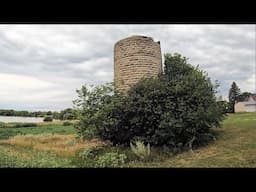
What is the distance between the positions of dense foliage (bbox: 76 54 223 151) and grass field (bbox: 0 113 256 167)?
0.31 m

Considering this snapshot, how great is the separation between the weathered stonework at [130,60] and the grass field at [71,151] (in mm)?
1429

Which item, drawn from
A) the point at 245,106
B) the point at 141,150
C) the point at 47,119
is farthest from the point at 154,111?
the point at 245,106

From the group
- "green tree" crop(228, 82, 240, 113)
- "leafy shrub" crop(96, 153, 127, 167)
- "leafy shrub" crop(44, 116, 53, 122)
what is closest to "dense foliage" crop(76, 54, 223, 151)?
"green tree" crop(228, 82, 240, 113)

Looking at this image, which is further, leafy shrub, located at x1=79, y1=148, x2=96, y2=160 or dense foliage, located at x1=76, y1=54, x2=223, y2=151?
dense foliage, located at x1=76, y1=54, x2=223, y2=151

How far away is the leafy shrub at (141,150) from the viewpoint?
6008 millimetres

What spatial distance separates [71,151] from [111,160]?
87 cm

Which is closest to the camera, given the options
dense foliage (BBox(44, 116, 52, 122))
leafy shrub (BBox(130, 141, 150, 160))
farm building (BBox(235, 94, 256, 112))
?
dense foliage (BBox(44, 116, 52, 122))

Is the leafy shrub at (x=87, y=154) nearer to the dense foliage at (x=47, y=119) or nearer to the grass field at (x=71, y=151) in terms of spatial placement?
the grass field at (x=71, y=151)

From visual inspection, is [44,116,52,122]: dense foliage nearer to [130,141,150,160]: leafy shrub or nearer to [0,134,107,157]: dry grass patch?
[0,134,107,157]: dry grass patch

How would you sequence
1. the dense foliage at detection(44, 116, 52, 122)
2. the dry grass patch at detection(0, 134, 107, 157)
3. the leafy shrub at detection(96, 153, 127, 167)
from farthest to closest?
the dry grass patch at detection(0, 134, 107, 157) → the leafy shrub at detection(96, 153, 127, 167) → the dense foliage at detection(44, 116, 52, 122)

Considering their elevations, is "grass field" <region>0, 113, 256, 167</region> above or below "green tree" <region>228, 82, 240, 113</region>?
below

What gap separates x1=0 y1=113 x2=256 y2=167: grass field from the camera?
18.1 feet

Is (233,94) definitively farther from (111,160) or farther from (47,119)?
(47,119)
